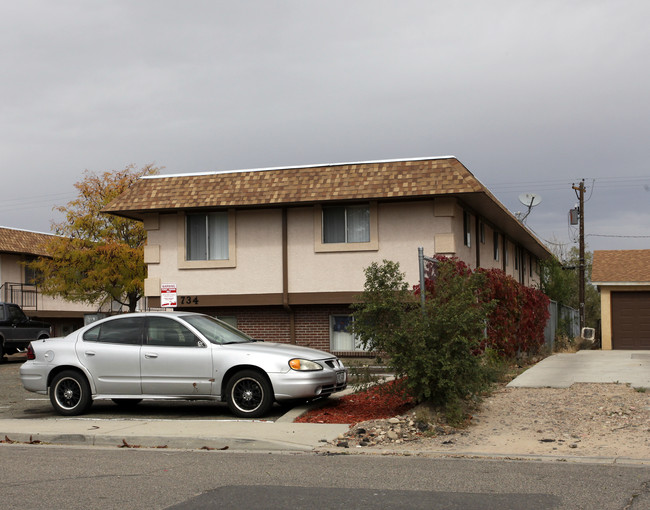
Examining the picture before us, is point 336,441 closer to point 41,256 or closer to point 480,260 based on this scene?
point 480,260

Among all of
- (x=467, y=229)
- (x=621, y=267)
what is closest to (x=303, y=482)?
(x=467, y=229)

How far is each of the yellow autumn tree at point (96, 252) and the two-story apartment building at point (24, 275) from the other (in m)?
4.61

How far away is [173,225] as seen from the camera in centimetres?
2341

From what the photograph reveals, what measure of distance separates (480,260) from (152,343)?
14957mm

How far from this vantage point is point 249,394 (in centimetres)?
1175

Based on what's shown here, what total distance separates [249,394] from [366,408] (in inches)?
73.6

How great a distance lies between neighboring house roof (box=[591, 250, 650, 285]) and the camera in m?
30.6

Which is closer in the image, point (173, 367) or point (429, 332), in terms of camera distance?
point (429, 332)

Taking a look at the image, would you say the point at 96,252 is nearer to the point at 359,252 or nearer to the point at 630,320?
the point at 359,252

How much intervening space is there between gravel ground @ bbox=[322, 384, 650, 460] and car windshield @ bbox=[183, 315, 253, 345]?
2969 millimetres

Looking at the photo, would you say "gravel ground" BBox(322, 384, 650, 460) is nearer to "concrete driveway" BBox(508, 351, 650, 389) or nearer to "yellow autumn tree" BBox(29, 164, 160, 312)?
"concrete driveway" BBox(508, 351, 650, 389)

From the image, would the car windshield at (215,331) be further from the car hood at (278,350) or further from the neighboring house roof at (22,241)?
the neighboring house roof at (22,241)

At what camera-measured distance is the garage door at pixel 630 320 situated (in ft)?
101

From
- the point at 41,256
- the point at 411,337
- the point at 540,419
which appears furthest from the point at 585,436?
the point at 41,256
